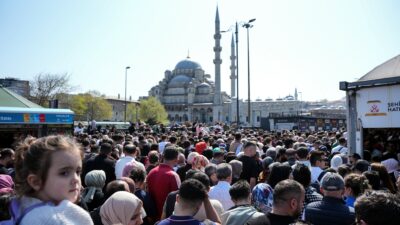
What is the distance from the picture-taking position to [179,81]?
121312mm

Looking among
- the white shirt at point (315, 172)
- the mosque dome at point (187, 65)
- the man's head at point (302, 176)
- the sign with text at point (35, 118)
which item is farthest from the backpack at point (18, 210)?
the mosque dome at point (187, 65)

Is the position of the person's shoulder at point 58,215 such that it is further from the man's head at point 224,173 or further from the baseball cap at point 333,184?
the man's head at point 224,173

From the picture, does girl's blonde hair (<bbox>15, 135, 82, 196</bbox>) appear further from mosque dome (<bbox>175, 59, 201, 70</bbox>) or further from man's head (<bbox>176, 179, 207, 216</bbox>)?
mosque dome (<bbox>175, 59, 201, 70</bbox>)

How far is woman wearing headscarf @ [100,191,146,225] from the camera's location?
3662 mm

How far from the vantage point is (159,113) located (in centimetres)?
9750

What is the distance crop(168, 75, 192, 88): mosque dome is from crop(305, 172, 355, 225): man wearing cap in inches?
4543

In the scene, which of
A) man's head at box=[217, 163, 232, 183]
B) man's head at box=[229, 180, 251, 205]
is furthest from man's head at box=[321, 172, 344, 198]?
man's head at box=[217, 163, 232, 183]

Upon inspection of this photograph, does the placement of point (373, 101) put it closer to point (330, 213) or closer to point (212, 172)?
point (212, 172)

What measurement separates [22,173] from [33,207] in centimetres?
24

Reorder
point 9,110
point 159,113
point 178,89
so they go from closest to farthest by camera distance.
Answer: point 9,110
point 159,113
point 178,89

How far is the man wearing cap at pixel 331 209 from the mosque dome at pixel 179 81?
115 meters

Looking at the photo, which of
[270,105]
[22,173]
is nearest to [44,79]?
[22,173]

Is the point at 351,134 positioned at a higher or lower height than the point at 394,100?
lower

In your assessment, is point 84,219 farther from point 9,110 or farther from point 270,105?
point 270,105
